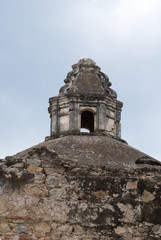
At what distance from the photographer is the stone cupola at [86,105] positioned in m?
17.9

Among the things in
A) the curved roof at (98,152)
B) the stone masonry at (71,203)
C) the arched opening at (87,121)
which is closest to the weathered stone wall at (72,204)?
the stone masonry at (71,203)

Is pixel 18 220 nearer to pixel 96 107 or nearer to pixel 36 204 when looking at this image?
pixel 36 204

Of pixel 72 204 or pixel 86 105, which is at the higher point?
pixel 86 105

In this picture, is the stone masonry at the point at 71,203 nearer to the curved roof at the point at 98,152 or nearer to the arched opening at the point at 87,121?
the curved roof at the point at 98,152

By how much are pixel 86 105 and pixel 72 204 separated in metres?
11.2

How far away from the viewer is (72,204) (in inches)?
280

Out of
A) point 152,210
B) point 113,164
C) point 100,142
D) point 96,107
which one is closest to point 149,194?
point 152,210

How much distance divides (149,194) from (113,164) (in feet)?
25.0

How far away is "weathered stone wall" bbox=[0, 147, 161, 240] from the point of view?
6961 millimetres

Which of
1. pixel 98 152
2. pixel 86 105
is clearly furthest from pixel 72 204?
pixel 86 105

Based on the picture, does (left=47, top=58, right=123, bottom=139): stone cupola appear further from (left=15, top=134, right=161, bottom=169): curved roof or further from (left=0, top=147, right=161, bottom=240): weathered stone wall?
(left=0, top=147, right=161, bottom=240): weathered stone wall

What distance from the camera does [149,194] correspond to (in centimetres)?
717

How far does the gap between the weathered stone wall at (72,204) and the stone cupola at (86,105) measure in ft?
32.8

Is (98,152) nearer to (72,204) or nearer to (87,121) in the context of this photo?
(87,121)
